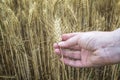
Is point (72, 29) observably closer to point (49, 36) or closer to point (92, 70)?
point (49, 36)

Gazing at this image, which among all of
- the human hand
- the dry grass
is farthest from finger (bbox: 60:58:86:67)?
the dry grass

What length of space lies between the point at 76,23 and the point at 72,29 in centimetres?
4

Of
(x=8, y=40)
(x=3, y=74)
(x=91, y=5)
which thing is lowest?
(x=3, y=74)

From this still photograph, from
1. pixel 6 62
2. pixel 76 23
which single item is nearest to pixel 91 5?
pixel 76 23

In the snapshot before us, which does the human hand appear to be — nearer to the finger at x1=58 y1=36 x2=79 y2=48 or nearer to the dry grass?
the finger at x1=58 y1=36 x2=79 y2=48

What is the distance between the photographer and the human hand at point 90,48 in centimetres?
134

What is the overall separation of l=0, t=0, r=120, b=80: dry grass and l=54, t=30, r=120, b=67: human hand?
0.15 m

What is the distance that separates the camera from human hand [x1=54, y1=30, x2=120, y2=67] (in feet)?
4.40

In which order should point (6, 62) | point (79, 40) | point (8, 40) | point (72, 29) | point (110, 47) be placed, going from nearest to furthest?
1. point (110, 47)
2. point (79, 40)
3. point (72, 29)
4. point (8, 40)
5. point (6, 62)

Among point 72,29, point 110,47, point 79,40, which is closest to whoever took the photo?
point 110,47

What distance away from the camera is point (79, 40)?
4.77 ft

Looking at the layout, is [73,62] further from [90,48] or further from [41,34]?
[41,34]

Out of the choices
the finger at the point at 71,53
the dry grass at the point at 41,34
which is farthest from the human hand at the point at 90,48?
the dry grass at the point at 41,34

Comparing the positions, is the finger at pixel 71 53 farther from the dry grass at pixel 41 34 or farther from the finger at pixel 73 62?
the dry grass at pixel 41 34
